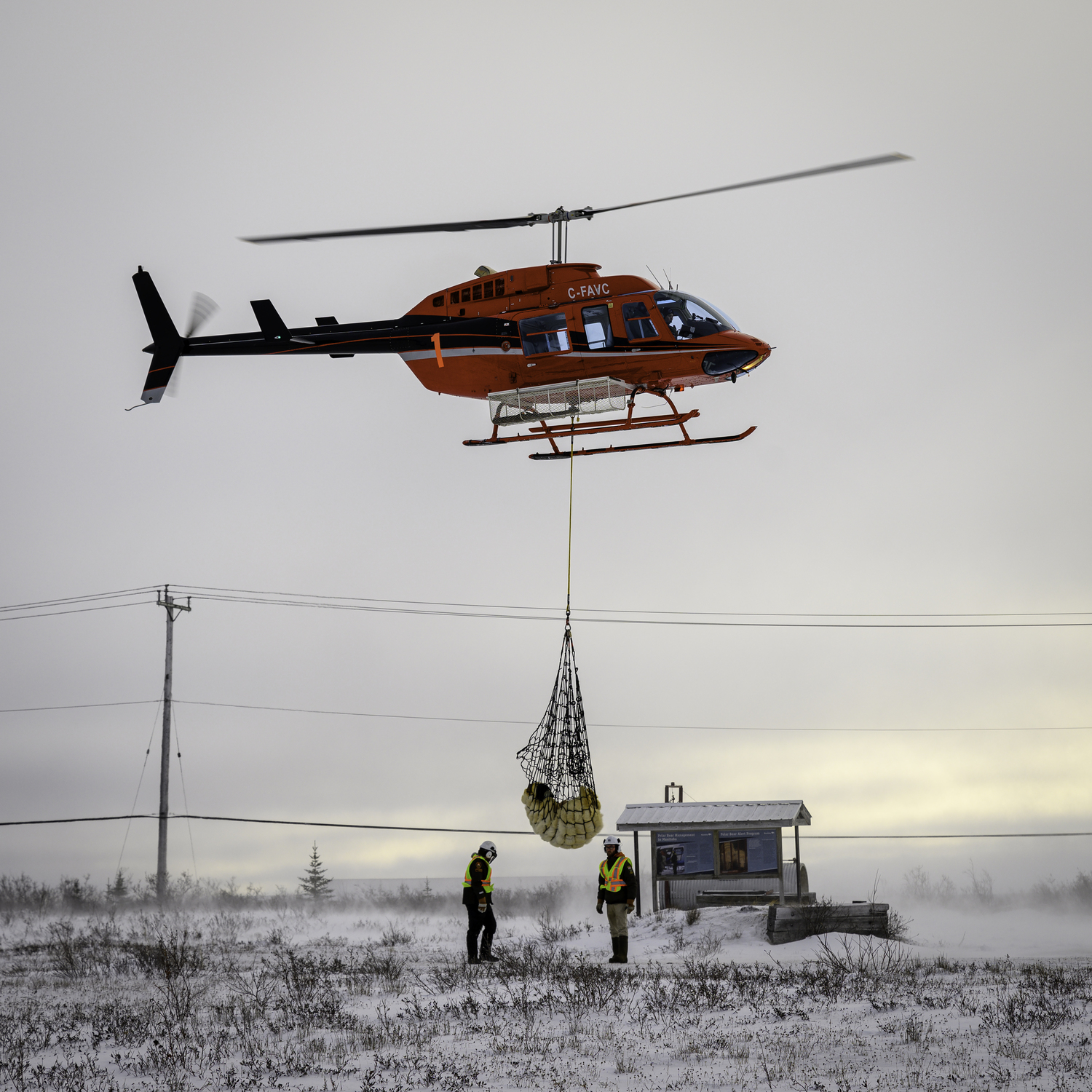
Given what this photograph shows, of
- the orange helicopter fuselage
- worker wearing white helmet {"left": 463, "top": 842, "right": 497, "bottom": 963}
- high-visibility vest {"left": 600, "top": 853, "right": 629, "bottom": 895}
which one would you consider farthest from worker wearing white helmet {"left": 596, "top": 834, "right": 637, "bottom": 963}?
the orange helicopter fuselage

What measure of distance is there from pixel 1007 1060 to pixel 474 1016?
17.8 feet

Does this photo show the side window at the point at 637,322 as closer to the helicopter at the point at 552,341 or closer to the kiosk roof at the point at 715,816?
the helicopter at the point at 552,341

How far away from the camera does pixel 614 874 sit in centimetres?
1558

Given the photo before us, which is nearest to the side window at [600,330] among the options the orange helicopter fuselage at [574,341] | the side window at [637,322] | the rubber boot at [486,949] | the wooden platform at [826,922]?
the orange helicopter fuselage at [574,341]

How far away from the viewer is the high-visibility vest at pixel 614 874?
15578 mm

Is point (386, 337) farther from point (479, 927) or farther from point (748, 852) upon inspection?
point (748, 852)

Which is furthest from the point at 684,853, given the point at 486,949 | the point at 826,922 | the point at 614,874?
the point at 614,874

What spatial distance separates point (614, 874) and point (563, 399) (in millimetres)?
7100

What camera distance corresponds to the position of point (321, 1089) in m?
10.3

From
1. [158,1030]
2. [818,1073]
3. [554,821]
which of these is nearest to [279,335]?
[554,821]

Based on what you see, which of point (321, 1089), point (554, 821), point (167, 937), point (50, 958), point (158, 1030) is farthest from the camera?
point (167, 937)

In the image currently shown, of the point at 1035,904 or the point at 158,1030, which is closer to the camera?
the point at 158,1030

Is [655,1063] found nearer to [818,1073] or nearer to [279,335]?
[818,1073]

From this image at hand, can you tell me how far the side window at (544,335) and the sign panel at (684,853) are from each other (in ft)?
42.3
